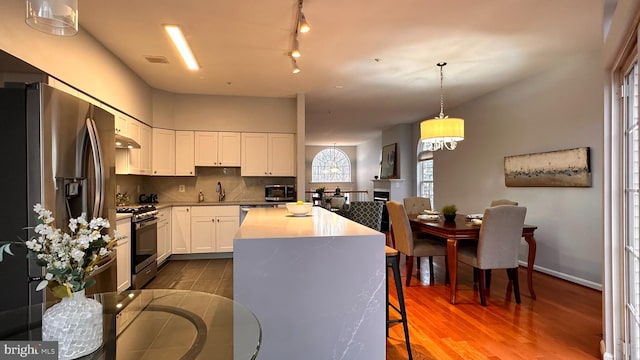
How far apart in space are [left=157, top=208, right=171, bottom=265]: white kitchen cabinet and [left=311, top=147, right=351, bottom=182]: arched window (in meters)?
8.73

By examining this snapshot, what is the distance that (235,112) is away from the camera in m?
5.51

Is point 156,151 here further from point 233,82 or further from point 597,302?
point 597,302

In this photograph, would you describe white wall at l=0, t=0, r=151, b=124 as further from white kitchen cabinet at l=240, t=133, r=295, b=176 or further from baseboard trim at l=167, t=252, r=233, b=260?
baseboard trim at l=167, t=252, r=233, b=260

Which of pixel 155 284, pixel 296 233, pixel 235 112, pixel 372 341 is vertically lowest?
pixel 155 284

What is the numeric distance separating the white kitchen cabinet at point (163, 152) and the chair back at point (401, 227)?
11.4ft

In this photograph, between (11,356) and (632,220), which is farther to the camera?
(632,220)

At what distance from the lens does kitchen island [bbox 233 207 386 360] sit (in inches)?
69.7

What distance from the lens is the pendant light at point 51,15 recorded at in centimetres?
134

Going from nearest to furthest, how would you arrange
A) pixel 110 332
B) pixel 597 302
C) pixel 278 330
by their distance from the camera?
1. pixel 110 332
2. pixel 278 330
3. pixel 597 302

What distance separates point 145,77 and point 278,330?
13.5 ft

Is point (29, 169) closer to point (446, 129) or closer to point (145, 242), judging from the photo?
point (145, 242)

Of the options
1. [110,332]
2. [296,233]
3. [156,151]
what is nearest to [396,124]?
[156,151]

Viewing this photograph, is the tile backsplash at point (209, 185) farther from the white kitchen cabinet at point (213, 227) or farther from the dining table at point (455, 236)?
the dining table at point (455, 236)

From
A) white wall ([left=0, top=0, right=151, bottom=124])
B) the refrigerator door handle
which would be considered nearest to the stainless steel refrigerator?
the refrigerator door handle
